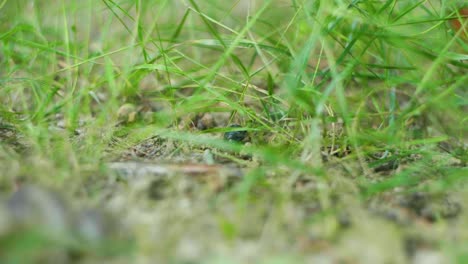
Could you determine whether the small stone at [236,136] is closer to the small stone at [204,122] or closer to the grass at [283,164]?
the grass at [283,164]

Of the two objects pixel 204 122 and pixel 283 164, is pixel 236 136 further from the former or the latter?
pixel 283 164

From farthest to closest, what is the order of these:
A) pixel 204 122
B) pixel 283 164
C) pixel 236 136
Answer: pixel 204 122, pixel 236 136, pixel 283 164

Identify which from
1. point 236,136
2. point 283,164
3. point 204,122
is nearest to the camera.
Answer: point 283,164

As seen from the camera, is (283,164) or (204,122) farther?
(204,122)

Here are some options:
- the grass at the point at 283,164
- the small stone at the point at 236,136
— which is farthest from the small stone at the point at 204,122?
the small stone at the point at 236,136

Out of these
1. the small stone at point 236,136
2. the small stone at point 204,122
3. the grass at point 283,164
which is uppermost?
the grass at point 283,164

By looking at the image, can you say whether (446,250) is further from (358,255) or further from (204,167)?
(204,167)

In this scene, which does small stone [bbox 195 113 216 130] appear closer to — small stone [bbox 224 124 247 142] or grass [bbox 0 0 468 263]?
grass [bbox 0 0 468 263]

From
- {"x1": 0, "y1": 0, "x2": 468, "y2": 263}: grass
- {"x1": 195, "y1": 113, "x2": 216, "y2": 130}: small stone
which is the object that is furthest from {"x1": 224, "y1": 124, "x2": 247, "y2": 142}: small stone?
{"x1": 195, "y1": 113, "x2": 216, "y2": 130}: small stone

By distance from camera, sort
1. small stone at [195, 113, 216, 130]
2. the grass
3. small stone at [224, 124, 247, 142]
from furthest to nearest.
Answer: small stone at [195, 113, 216, 130] → small stone at [224, 124, 247, 142] → the grass

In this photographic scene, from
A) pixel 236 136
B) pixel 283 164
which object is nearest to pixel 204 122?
pixel 236 136

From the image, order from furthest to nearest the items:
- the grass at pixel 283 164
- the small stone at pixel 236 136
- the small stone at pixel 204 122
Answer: the small stone at pixel 204 122
the small stone at pixel 236 136
the grass at pixel 283 164
